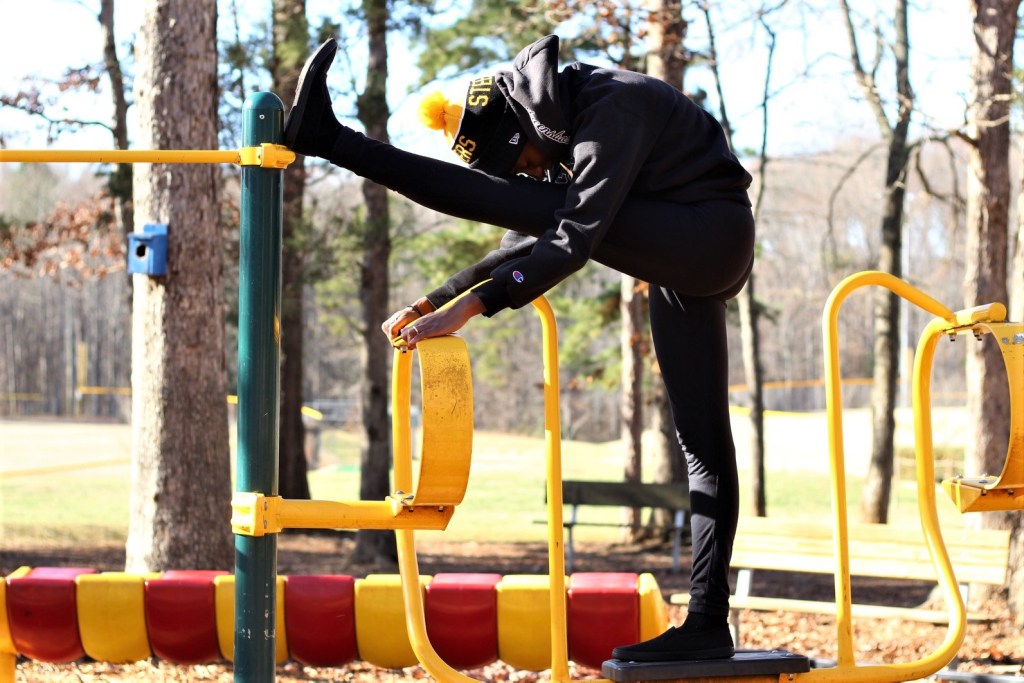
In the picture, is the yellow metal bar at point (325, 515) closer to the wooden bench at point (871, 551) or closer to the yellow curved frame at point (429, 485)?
the yellow curved frame at point (429, 485)

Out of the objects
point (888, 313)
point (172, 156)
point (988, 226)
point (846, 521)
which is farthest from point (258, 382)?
point (888, 313)

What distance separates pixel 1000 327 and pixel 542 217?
4.56 ft

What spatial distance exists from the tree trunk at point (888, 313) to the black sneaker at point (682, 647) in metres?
12.0

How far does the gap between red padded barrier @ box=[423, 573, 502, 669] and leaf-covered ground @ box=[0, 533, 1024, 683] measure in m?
0.78

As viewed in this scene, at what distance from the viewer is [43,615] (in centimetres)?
383

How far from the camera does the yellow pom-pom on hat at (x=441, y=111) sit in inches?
108

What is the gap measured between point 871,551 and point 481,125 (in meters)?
4.63

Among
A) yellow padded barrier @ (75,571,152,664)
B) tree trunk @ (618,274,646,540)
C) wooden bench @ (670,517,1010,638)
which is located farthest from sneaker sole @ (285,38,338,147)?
tree trunk @ (618,274,646,540)

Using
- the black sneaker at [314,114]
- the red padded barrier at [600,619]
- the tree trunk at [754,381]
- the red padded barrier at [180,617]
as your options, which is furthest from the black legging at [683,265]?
the tree trunk at [754,381]

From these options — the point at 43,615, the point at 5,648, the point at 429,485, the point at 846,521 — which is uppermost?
the point at 429,485

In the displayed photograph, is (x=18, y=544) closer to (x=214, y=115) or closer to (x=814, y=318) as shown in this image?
(x=214, y=115)

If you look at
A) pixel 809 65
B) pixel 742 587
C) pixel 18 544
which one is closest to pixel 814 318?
pixel 809 65

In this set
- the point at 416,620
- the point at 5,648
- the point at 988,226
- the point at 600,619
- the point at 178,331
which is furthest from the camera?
the point at 988,226

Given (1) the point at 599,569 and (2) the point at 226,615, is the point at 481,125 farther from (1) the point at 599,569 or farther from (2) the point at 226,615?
(1) the point at 599,569
